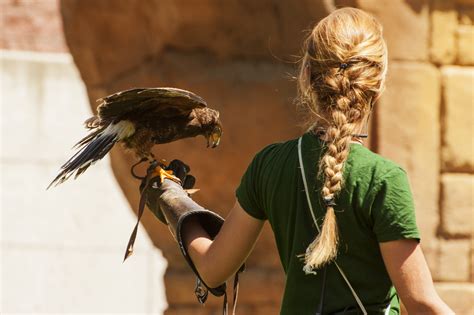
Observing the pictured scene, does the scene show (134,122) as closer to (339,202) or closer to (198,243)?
(198,243)

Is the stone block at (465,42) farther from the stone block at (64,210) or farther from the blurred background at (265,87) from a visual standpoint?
the stone block at (64,210)

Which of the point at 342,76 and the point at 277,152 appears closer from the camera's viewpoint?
the point at 342,76

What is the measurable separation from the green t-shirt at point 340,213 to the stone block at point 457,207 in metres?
2.96

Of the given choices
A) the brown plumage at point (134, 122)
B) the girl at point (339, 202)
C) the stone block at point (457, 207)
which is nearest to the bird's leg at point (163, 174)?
the brown plumage at point (134, 122)

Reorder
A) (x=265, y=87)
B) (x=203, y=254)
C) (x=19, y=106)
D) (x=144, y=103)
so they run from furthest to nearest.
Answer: (x=19, y=106) → (x=265, y=87) → (x=144, y=103) → (x=203, y=254)

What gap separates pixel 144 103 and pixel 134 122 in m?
0.15

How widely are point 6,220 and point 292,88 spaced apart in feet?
15.7

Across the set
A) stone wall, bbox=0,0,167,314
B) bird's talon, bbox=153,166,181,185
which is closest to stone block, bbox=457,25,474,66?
bird's talon, bbox=153,166,181,185

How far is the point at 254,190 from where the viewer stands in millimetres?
2816

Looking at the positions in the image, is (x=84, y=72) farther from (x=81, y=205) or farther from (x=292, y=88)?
(x=81, y=205)

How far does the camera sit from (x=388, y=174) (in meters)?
2.60

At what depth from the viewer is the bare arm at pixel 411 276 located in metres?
2.57

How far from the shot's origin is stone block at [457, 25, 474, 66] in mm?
5695

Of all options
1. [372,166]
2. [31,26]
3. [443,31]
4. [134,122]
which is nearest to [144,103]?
[134,122]
